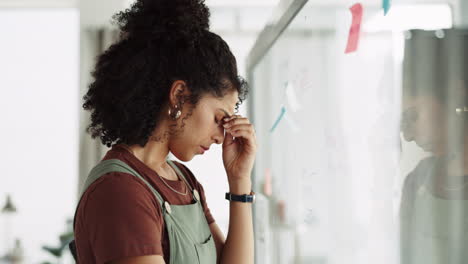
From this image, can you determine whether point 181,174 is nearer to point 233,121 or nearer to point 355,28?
point 233,121

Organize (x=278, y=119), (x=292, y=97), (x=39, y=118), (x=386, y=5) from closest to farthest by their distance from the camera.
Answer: (x=386, y=5) → (x=292, y=97) → (x=278, y=119) → (x=39, y=118)

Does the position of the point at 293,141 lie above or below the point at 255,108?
Result: below

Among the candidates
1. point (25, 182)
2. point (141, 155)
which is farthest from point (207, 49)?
point (25, 182)

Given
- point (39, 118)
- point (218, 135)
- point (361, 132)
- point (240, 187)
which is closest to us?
point (361, 132)

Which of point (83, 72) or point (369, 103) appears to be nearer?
point (369, 103)

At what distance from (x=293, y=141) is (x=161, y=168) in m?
0.58

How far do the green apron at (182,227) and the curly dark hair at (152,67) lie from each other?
10 centimetres

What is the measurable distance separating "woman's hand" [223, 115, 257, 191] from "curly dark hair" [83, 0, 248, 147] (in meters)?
0.17

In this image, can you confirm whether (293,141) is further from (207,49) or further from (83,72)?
(83,72)

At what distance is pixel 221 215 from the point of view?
3357 millimetres

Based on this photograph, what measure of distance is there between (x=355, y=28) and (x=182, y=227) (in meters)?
0.50

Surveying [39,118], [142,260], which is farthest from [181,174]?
[39,118]

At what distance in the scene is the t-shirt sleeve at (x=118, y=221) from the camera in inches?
29.7

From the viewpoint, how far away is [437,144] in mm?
587
